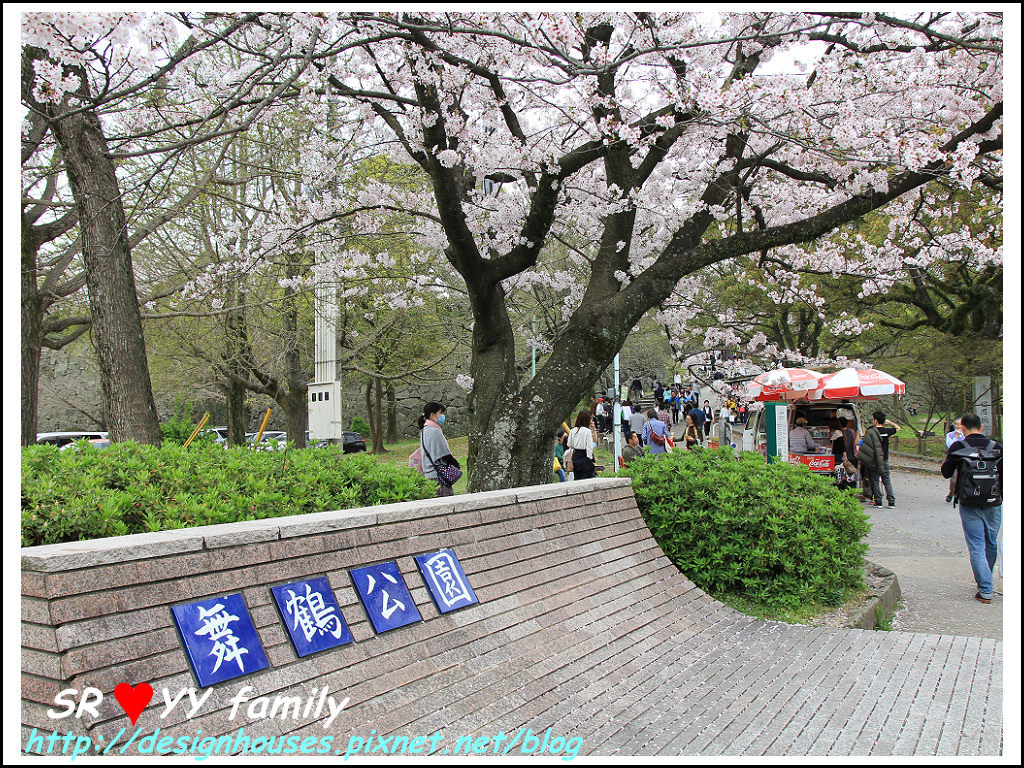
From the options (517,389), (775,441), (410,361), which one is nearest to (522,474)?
(517,389)

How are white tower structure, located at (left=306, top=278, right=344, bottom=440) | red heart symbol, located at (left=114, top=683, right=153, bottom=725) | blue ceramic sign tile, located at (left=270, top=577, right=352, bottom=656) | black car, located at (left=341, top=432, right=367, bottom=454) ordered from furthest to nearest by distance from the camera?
black car, located at (left=341, top=432, right=367, bottom=454), white tower structure, located at (left=306, top=278, right=344, bottom=440), blue ceramic sign tile, located at (left=270, top=577, right=352, bottom=656), red heart symbol, located at (left=114, top=683, right=153, bottom=725)

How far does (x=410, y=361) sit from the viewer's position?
2552cm

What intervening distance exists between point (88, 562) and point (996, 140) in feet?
30.9

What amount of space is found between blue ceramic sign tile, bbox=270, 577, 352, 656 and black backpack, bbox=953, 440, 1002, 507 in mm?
6481

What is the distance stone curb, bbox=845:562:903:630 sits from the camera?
662cm

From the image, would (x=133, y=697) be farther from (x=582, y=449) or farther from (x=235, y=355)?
(x=235, y=355)

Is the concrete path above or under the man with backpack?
under

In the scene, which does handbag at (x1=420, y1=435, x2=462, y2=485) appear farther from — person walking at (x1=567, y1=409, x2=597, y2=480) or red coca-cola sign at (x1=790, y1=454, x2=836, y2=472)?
red coca-cola sign at (x1=790, y1=454, x2=836, y2=472)

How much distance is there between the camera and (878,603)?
7.08m

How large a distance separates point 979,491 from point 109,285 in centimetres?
898

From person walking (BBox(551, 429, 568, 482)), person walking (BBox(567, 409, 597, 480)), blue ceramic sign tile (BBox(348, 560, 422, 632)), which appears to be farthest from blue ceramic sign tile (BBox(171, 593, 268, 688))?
person walking (BBox(551, 429, 568, 482))

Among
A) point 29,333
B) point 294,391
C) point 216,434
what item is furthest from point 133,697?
point 294,391

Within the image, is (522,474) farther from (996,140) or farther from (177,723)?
(996,140)

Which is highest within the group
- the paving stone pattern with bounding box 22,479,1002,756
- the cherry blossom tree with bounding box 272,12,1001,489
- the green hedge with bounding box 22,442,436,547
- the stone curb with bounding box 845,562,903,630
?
the cherry blossom tree with bounding box 272,12,1001,489
